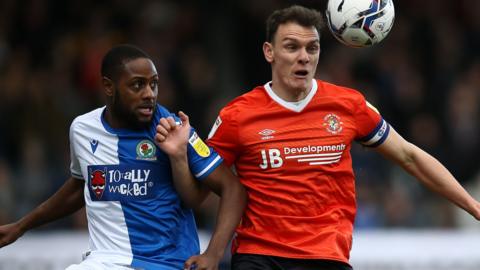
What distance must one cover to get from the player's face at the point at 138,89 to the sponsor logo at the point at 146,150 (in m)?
0.15

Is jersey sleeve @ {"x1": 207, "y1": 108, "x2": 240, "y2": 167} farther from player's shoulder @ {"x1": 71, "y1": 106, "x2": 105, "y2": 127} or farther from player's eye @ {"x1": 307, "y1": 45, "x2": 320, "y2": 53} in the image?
player's shoulder @ {"x1": 71, "y1": 106, "x2": 105, "y2": 127}

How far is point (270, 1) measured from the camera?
15648 millimetres

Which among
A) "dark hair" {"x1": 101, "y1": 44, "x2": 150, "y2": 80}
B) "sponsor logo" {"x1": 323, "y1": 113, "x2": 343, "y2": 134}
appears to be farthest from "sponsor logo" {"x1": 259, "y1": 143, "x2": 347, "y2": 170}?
"dark hair" {"x1": 101, "y1": 44, "x2": 150, "y2": 80}

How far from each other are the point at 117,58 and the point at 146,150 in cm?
61

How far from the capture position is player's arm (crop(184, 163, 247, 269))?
7.57 m

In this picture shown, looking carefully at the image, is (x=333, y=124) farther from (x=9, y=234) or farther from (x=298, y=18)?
(x=9, y=234)

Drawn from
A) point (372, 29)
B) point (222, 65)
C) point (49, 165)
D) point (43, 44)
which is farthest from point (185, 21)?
point (372, 29)

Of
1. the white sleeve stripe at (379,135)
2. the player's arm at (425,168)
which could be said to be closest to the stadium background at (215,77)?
the player's arm at (425,168)

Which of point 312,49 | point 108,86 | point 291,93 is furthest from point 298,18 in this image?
point 108,86

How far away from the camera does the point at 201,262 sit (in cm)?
754

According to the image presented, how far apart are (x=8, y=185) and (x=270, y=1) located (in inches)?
174

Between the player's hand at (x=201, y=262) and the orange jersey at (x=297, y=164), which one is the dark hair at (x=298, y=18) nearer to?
the orange jersey at (x=297, y=164)

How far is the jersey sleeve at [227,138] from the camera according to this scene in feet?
26.2

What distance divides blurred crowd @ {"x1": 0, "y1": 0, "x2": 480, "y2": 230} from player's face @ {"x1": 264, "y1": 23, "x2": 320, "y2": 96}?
16.7 feet
